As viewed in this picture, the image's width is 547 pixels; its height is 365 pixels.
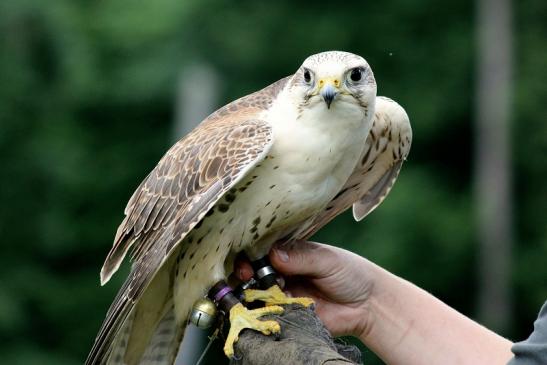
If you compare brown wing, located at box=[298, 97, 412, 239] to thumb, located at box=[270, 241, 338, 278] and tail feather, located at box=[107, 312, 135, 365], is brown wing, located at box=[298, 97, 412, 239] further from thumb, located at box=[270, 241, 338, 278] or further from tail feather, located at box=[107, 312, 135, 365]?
tail feather, located at box=[107, 312, 135, 365]

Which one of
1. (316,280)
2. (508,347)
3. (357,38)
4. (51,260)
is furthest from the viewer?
(357,38)

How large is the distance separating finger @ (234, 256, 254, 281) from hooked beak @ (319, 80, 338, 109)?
2.57ft

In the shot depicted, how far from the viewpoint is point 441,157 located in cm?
2138

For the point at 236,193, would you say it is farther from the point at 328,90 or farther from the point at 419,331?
the point at 419,331

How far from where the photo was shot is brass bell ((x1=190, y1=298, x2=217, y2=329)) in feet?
19.0

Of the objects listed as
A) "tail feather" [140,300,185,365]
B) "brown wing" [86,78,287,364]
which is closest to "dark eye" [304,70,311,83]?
"brown wing" [86,78,287,364]

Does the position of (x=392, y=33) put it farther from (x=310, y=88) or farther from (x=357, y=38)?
(x=310, y=88)

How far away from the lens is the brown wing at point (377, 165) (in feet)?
20.1

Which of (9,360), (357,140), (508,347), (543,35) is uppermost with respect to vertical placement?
(357,140)

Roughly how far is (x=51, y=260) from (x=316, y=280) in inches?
577

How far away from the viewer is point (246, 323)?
5.58 meters

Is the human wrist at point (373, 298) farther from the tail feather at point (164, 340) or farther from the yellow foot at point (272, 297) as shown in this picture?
the tail feather at point (164, 340)

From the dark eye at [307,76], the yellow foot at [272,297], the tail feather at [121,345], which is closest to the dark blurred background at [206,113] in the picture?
the tail feather at [121,345]

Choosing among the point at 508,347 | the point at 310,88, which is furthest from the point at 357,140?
the point at 508,347
